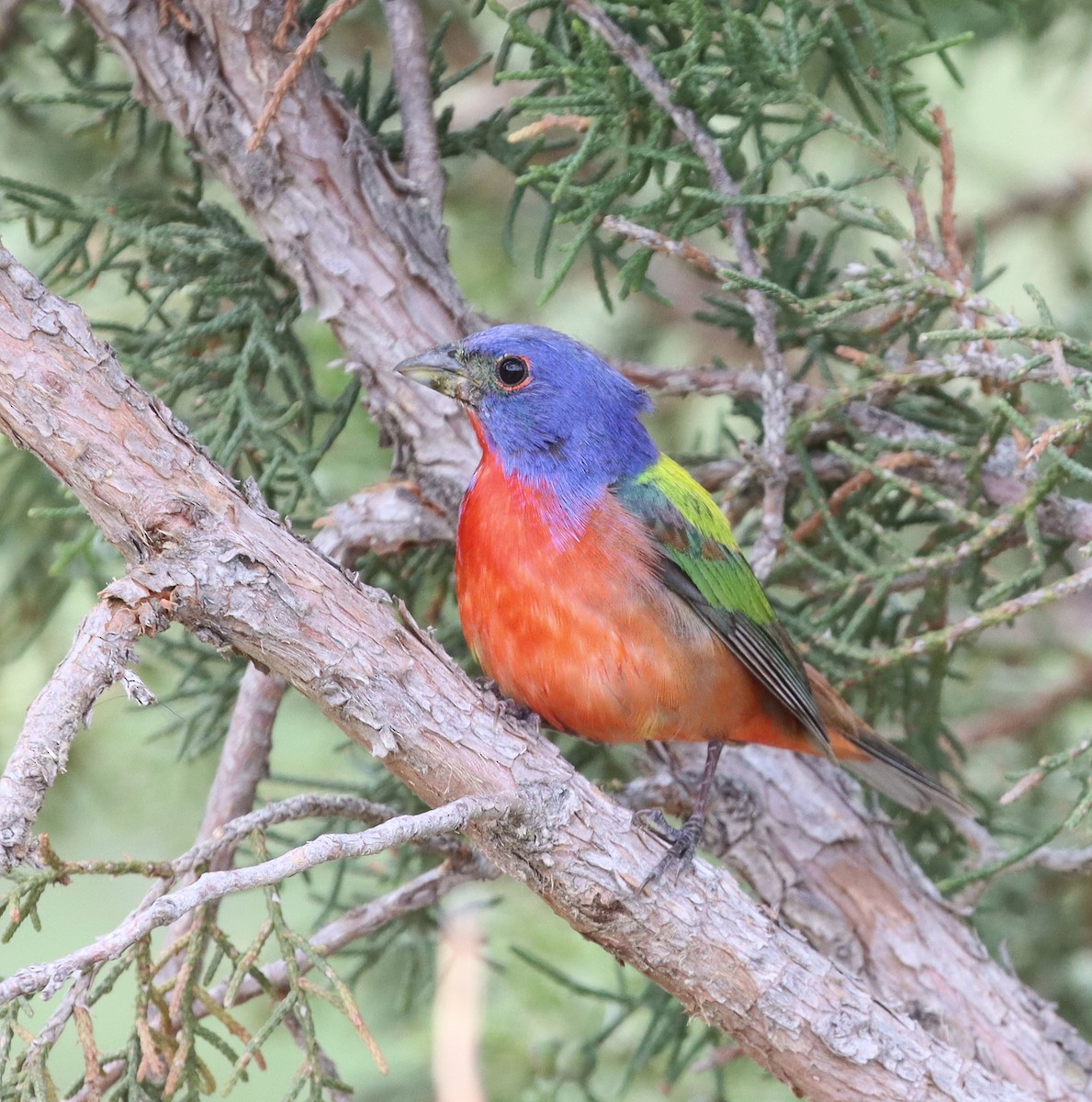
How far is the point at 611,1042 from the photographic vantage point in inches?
198

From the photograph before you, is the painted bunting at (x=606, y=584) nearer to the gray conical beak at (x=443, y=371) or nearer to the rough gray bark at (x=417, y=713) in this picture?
the gray conical beak at (x=443, y=371)

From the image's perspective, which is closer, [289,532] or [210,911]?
[289,532]

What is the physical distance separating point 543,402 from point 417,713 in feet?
4.24

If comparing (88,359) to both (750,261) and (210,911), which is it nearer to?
(210,911)

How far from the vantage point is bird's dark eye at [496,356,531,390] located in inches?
143

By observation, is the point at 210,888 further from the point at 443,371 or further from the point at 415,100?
the point at 415,100

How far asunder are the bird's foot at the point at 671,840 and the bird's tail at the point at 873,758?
0.65 metres

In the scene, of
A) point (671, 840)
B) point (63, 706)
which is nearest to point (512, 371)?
point (671, 840)

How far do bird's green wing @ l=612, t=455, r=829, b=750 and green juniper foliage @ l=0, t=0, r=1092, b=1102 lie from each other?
0.22 m

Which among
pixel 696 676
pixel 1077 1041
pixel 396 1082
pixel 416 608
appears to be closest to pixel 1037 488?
pixel 696 676

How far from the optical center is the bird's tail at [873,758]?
148 inches

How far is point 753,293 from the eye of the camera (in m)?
3.74

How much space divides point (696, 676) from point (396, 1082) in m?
2.58

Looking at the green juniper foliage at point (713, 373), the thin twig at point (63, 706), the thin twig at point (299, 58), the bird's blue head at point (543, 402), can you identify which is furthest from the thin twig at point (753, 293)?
the thin twig at point (63, 706)
